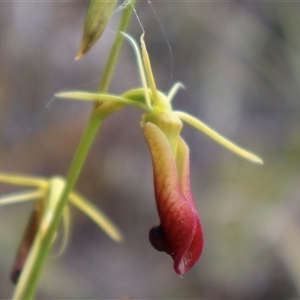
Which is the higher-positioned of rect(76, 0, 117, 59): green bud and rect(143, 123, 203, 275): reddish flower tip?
rect(76, 0, 117, 59): green bud

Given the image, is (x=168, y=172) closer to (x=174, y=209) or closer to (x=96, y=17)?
(x=174, y=209)

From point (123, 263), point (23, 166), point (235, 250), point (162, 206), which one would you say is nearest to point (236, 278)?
point (235, 250)

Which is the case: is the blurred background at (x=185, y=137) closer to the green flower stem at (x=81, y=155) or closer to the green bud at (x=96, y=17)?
the green flower stem at (x=81, y=155)

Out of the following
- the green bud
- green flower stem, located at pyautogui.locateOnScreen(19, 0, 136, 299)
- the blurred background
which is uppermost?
the green bud

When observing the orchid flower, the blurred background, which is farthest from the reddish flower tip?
the blurred background

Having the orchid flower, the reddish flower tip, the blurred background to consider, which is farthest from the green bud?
the blurred background

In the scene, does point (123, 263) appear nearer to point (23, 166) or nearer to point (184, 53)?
point (23, 166)

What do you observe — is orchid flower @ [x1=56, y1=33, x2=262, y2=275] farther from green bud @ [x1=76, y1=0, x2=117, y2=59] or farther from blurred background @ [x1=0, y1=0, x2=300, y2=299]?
blurred background @ [x1=0, y1=0, x2=300, y2=299]

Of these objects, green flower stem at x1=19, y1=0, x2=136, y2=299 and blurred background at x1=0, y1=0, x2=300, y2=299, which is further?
blurred background at x1=0, y1=0, x2=300, y2=299
